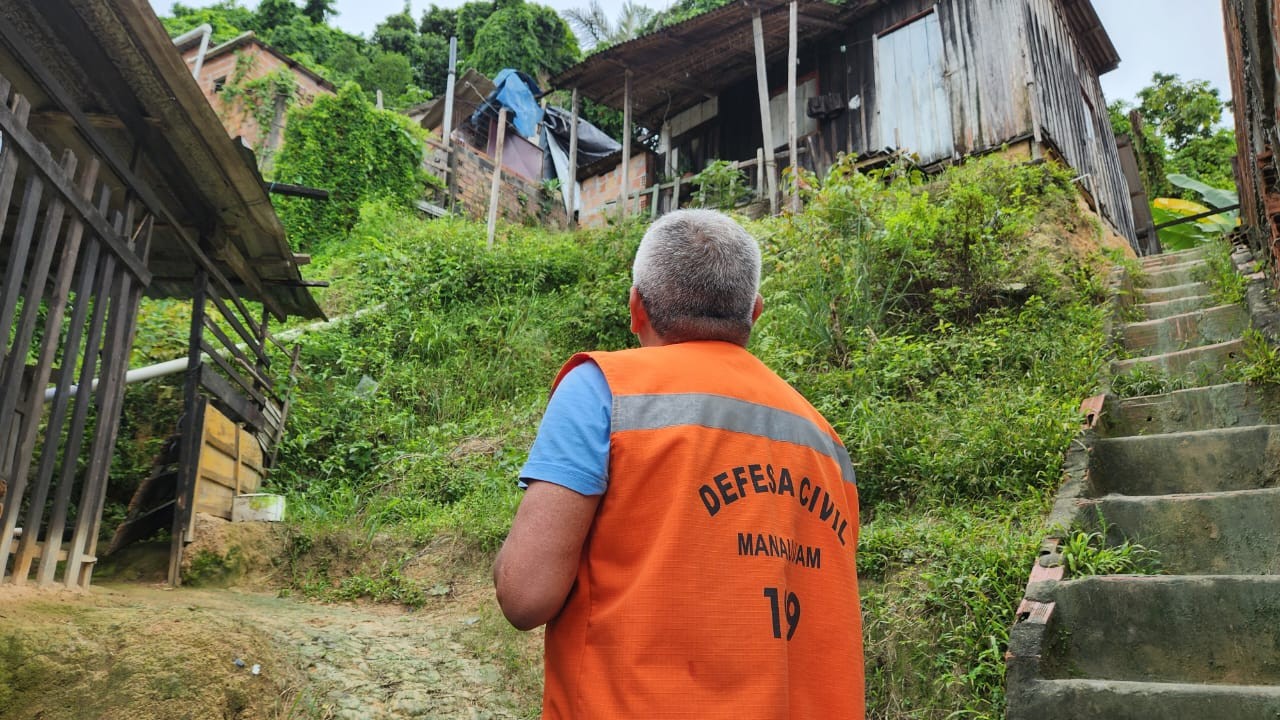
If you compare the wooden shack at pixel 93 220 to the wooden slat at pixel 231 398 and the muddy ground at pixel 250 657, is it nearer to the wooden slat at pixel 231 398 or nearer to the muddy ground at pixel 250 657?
the wooden slat at pixel 231 398

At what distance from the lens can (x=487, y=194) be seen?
18.2 meters

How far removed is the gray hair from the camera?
167 centimetres

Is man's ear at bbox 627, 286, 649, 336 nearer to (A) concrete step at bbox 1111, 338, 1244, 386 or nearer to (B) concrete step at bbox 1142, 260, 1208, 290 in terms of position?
(A) concrete step at bbox 1111, 338, 1244, 386

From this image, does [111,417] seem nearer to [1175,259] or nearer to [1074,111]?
[1175,259]

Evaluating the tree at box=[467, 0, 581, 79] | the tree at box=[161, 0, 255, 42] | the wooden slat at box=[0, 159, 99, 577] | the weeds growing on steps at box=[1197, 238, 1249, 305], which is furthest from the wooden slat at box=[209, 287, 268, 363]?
the tree at box=[467, 0, 581, 79]

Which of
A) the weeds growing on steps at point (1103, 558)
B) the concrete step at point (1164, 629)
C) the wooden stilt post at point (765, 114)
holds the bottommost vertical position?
the concrete step at point (1164, 629)

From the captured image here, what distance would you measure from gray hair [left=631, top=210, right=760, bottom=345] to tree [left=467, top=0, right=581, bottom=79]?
80.9ft

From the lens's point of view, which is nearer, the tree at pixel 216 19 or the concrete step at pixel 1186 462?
the concrete step at pixel 1186 462

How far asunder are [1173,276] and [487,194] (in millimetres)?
14023

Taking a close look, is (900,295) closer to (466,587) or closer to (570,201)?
(466,587)

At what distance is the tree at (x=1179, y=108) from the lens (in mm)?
15727

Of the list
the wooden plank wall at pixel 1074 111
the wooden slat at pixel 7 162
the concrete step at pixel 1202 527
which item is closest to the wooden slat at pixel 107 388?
the wooden slat at pixel 7 162

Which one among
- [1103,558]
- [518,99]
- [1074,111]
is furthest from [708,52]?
[1103,558]

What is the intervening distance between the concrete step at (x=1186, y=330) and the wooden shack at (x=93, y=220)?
577 centimetres
